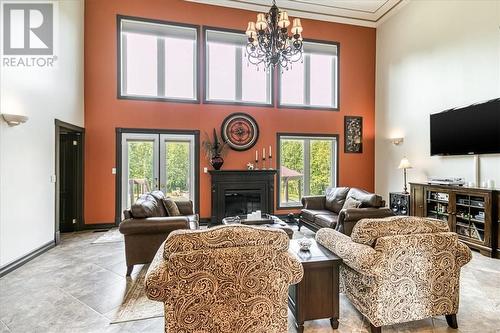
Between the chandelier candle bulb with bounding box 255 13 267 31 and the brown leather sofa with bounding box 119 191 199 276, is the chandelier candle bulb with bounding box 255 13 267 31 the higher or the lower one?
the higher one

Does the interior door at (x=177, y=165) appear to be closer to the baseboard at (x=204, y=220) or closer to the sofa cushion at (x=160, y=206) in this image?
the baseboard at (x=204, y=220)

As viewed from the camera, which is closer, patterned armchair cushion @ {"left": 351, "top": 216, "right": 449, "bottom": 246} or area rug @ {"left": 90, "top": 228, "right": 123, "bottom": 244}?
patterned armchair cushion @ {"left": 351, "top": 216, "right": 449, "bottom": 246}

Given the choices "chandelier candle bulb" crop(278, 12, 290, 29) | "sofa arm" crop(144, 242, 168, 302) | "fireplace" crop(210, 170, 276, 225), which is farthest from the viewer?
"fireplace" crop(210, 170, 276, 225)

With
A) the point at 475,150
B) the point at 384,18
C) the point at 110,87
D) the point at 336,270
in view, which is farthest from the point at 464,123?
the point at 110,87

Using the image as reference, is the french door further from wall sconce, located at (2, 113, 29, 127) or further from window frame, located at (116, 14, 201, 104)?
wall sconce, located at (2, 113, 29, 127)

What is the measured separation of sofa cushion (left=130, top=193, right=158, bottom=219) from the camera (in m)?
3.42

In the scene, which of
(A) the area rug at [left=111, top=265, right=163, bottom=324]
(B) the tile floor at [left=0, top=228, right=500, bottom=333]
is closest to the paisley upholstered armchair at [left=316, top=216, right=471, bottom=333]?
(B) the tile floor at [left=0, top=228, right=500, bottom=333]

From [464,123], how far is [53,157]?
7428mm

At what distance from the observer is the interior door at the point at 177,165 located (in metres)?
6.23

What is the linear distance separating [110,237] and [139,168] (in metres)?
1.66

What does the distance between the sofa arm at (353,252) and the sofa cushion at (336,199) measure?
2868 mm

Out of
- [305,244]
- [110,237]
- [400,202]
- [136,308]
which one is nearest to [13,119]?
[110,237]

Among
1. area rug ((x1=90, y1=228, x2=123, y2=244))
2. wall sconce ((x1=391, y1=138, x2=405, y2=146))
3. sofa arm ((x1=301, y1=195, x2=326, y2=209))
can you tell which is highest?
wall sconce ((x1=391, y1=138, x2=405, y2=146))

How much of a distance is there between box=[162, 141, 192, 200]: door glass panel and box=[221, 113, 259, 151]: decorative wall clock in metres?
0.97
